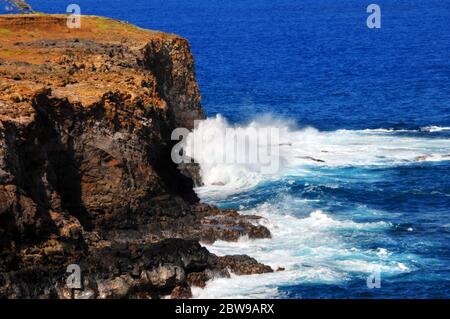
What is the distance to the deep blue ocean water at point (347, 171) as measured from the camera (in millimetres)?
54844

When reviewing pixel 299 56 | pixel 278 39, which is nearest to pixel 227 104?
pixel 299 56

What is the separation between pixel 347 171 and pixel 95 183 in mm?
28435

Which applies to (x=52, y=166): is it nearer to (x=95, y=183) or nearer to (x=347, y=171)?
(x=95, y=183)

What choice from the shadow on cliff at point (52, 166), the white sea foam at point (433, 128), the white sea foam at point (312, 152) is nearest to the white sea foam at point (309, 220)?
the white sea foam at point (312, 152)

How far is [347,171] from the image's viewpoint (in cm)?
7856

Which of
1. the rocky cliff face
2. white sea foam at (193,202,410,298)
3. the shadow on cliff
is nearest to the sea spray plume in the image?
the rocky cliff face

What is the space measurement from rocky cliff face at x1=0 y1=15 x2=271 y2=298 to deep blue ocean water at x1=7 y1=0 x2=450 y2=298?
2997mm

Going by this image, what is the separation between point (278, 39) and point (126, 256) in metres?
135

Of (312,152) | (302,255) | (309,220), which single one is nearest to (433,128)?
(312,152)

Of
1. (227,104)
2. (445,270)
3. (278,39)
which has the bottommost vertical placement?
(445,270)

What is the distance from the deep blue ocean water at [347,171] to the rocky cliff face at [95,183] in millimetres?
2997

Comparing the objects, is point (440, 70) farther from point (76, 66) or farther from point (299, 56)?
point (76, 66)

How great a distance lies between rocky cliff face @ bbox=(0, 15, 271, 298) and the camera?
155ft

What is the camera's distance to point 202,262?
5269cm
